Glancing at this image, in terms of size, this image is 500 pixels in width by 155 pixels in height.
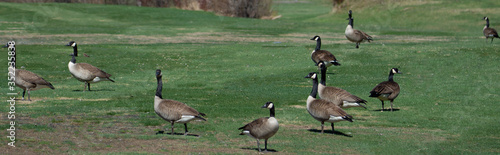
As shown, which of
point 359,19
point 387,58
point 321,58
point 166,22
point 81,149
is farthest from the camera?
point 359,19

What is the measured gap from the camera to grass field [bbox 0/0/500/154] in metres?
16.0

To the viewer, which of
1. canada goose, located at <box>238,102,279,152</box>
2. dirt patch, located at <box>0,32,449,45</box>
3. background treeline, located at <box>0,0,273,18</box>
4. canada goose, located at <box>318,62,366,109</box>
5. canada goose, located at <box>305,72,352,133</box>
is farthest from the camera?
background treeline, located at <box>0,0,273,18</box>

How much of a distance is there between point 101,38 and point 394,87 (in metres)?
28.5

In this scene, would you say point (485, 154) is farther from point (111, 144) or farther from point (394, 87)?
point (111, 144)

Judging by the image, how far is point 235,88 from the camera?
85.8ft

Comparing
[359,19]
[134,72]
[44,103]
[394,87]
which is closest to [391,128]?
[394,87]

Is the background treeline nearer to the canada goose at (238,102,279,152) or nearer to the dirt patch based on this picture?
the dirt patch

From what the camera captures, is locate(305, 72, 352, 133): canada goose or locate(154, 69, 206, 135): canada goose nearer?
locate(154, 69, 206, 135): canada goose

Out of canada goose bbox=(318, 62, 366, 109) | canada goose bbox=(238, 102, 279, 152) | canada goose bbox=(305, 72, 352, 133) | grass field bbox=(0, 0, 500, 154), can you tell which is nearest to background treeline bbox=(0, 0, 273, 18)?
grass field bbox=(0, 0, 500, 154)

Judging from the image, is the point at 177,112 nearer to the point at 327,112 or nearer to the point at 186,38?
the point at 327,112

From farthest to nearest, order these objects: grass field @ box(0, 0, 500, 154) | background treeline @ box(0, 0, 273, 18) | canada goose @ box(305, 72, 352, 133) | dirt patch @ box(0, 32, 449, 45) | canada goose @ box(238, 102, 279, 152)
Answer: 1. background treeline @ box(0, 0, 273, 18)
2. dirt patch @ box(0, 32, 449, 45)
3. canada goose @ box(305, 72, 352, 133)
4. grass field @ box(0, 0, 500, 154)
5. canada goose @ box(238, 102, 279, 152)

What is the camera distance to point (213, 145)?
50.8 ft

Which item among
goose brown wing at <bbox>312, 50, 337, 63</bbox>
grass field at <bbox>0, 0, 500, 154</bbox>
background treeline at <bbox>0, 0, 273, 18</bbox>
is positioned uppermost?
background treeline at <bbox>0, 0, 273, 18</bbox>

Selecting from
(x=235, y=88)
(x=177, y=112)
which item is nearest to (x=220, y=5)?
(x=235, y=88)
